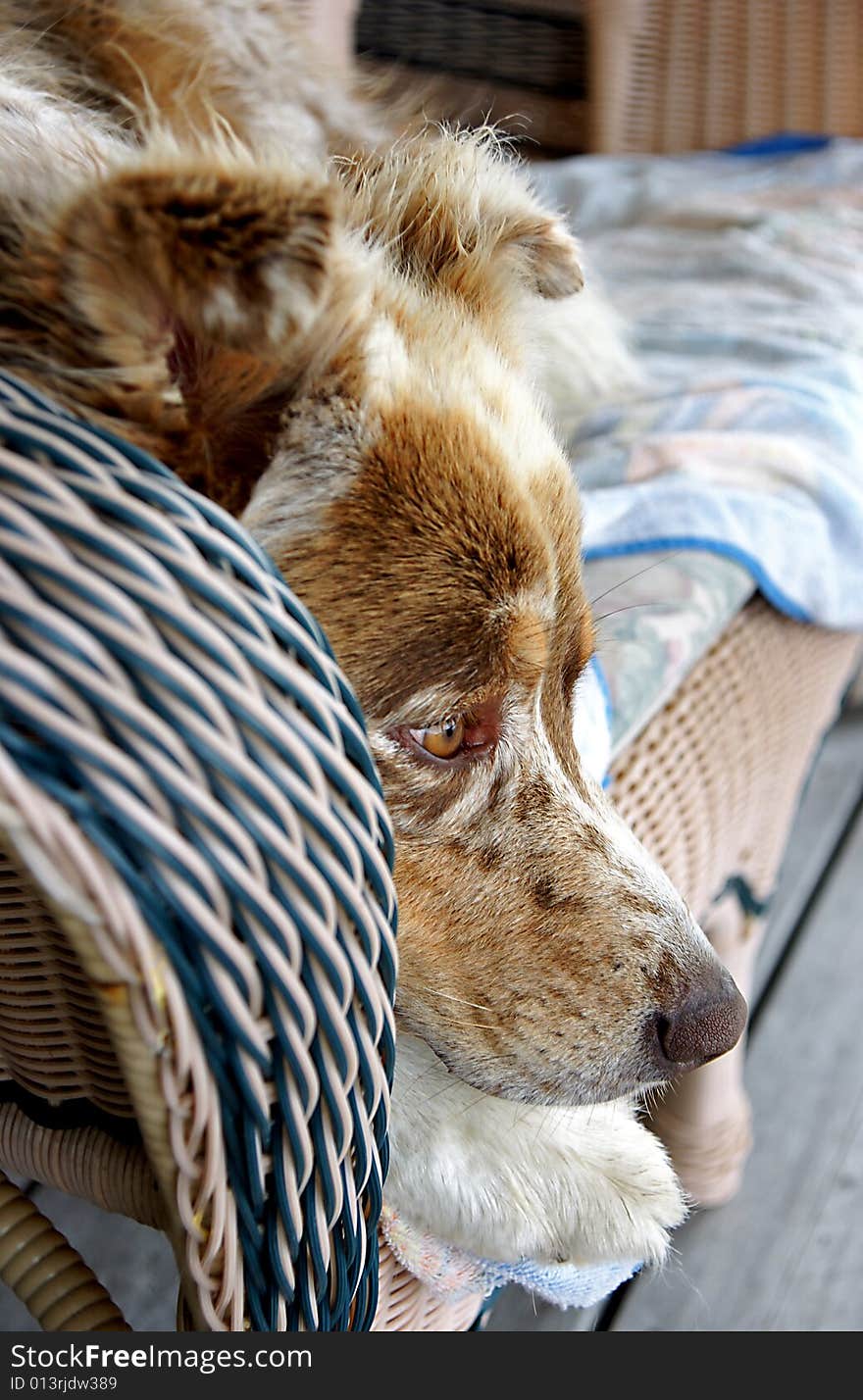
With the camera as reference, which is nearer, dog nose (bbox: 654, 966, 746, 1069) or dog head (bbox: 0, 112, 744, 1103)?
dog head (bbox: 0, 112, 744, 1103)

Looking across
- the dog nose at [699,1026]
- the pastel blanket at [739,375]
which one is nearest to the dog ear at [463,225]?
the pastel blanket at [739,375]

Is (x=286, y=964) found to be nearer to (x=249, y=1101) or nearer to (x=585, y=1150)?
(x=249, y=1101)

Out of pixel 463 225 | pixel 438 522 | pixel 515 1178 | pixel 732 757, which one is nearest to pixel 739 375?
pixel 732 757

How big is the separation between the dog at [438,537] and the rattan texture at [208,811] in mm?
121

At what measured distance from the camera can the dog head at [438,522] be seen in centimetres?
67

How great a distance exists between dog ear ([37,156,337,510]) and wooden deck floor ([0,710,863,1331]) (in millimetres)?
1161

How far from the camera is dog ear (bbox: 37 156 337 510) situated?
24.0 inches

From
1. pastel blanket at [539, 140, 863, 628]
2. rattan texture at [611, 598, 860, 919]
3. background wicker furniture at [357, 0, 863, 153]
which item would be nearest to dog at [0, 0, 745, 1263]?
rattan texture at [611, 598, 860, 919]

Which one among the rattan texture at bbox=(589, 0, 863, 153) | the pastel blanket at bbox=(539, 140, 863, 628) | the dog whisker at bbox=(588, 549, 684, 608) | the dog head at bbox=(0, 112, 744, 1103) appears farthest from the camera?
the rattan texture at bbox=(589, 0, 863, 153)

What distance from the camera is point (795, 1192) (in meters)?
1.74

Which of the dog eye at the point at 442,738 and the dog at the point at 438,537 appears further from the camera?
the dog eye at the point at 442,738

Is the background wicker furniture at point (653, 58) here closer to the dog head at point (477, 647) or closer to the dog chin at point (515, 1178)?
the dog head at point (477, 647)

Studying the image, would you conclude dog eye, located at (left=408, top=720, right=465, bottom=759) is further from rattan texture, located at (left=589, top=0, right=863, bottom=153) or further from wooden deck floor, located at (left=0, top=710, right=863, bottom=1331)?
rattan texture, located at (left=589, top=0, right=863, bottom=153)

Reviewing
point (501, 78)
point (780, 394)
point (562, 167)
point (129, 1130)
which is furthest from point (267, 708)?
point (501, 78)
